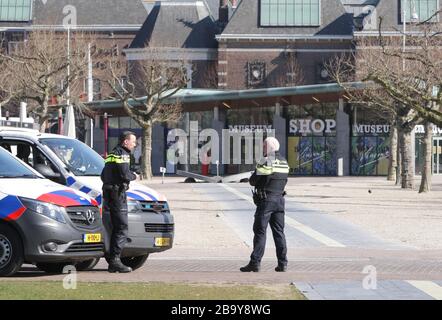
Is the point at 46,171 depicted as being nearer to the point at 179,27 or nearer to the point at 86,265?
the point at 86,265

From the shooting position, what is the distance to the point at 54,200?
1456 cm

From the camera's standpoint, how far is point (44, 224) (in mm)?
14383

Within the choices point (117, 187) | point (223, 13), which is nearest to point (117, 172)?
point (117, 187)

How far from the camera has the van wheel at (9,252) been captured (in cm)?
1420

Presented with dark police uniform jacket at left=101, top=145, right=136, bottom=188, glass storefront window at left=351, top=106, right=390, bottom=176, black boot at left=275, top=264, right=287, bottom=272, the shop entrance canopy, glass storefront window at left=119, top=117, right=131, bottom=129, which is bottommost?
black boot at left=275, top=264, right=287, bottom=272

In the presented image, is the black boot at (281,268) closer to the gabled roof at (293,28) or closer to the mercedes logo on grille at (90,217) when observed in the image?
the mercedes logo on grille at (90,217)

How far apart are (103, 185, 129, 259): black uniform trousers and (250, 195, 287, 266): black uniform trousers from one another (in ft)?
5.98

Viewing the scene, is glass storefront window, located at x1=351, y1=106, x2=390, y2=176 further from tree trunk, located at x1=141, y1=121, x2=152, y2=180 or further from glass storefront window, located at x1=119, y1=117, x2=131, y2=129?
tree trunk, located at x1=141, y1=121, x2=152, y2=180

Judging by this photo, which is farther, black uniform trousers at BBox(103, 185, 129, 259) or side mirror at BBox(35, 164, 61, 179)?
side mirror at BBox(35, 164, 61, 179)

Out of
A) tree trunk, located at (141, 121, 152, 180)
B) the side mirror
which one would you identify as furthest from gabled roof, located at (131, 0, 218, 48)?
the side mirror

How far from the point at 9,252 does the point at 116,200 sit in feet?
5.71

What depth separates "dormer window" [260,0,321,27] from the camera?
85938 millimetres

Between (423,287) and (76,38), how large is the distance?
6279 centimetres
